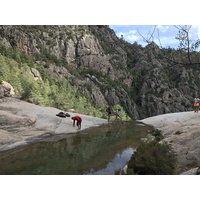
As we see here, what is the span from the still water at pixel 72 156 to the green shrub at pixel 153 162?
49.3 inches

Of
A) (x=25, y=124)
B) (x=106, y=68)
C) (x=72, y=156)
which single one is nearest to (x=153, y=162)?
(x=72, y=156)

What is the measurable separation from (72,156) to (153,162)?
17.2 ft

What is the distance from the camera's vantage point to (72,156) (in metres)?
15.4

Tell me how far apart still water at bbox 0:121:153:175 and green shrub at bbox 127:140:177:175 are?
1.25m

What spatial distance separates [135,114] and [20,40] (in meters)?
38.9

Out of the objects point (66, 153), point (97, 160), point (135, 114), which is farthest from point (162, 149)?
point (135, 114)

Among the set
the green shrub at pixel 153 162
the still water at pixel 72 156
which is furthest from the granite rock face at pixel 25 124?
the green shrub at pixel 153 162

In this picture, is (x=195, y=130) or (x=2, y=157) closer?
(x=2, y=157)

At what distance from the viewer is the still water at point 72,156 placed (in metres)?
12.7

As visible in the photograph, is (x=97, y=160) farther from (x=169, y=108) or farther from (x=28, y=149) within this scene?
(x=169, y=108)

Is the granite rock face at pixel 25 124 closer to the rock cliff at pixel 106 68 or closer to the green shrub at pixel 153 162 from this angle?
the green shrub at pixel 153 162

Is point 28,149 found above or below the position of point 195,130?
below

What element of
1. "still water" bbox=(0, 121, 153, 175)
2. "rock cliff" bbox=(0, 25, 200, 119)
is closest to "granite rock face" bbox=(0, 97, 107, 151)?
"still water" bbox=(0, 121, 153, 175)

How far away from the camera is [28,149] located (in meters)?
16.6
